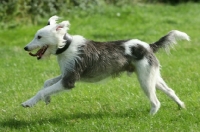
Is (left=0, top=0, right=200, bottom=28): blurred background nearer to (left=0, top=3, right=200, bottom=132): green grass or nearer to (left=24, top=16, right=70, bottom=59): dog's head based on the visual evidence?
(left=0, top=3, right=200, bottom=132): green grass

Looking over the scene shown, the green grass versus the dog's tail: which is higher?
the dog's tail

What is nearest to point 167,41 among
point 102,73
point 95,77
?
point 102,73

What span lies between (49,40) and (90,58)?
66cm

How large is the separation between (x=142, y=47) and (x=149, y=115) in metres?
0.98

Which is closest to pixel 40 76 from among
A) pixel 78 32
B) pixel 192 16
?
pixel 78 32

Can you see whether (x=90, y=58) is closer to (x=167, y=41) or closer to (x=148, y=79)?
(x=148, y=79)

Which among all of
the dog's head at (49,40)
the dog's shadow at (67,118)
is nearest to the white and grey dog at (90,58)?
the dog's head at (49,40)

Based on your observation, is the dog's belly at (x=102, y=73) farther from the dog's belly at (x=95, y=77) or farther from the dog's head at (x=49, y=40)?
the dog's head at (x=49, y=40)

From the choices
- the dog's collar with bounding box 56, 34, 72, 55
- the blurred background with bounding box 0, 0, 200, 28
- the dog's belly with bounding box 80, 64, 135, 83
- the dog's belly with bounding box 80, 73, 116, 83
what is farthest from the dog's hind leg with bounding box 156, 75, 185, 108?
the blurred background with bounding box 0, 0, 200, 28

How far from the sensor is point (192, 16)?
56.1 ft

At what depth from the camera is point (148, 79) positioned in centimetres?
717

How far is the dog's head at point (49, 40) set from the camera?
269 inches

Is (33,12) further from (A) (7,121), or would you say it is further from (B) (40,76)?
(A) (7,121)

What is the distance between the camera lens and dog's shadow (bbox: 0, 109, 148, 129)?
684 centimetres
